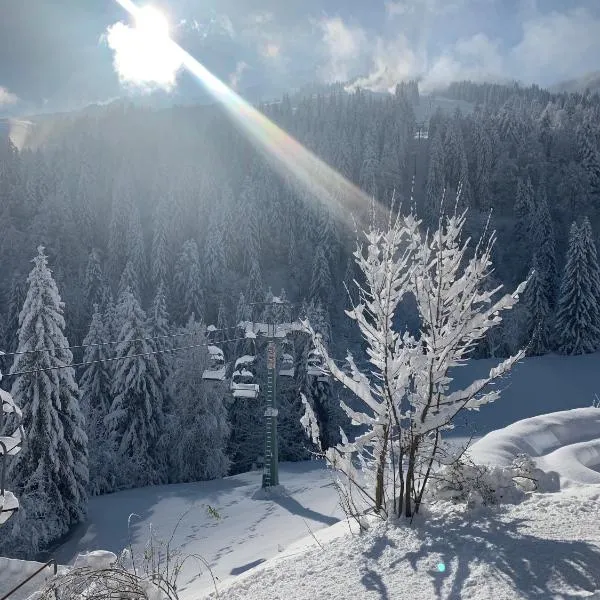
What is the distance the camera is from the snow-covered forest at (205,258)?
30.8m

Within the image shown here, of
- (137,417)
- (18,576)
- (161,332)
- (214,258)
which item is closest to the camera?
(18,576)

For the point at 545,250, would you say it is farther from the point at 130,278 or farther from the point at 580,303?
the point at 130,278

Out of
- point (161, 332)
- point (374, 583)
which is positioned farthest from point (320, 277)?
point (374, 583)

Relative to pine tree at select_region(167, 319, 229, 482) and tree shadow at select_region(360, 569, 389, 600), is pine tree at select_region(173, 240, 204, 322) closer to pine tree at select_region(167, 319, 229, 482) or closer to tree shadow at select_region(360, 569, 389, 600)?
pine tree at select_region(167, 319, 229, 482)

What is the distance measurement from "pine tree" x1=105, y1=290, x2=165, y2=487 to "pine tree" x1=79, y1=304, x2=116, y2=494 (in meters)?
0.77

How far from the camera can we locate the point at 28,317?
21.1m

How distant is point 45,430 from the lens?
22.3 meters

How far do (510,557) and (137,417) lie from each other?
31.8 meters

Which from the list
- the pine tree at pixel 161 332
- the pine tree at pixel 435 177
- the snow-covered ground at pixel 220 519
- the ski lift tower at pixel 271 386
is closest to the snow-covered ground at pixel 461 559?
the snow-covered ground at pixel 220 519

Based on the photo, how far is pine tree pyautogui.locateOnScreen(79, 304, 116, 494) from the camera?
102 feet

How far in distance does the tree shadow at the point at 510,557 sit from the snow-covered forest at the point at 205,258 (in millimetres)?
15798

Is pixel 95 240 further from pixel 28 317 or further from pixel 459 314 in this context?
pixel 459 314

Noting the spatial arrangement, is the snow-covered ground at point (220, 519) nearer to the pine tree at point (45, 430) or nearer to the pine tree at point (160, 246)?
the pine tree at point (45, 430)

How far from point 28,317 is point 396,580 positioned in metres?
19.8
